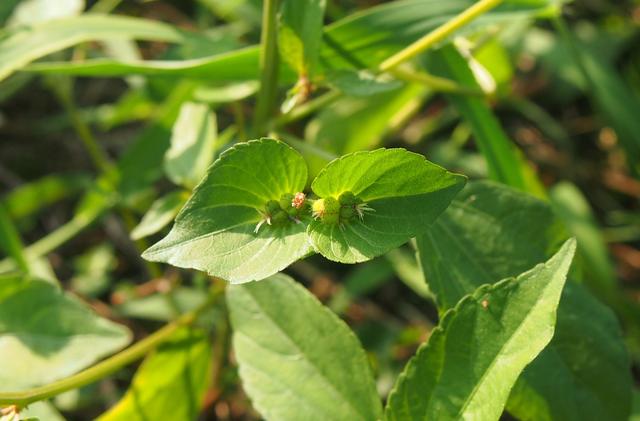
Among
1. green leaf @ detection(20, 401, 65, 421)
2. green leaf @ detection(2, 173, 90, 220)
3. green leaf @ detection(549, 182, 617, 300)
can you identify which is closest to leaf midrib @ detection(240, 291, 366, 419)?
green leaf @ detection(20, 401, 65, 421)

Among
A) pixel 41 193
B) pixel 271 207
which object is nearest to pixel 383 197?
pixel 271 207

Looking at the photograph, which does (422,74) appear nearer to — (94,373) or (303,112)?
(303,112)

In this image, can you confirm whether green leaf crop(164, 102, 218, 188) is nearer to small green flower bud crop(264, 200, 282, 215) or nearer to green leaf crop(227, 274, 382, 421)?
green leaf crop(227, 274, 382, 421)

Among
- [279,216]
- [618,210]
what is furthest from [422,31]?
[618,210]

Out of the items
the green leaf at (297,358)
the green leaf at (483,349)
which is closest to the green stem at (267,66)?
the green leaf at (297,358)

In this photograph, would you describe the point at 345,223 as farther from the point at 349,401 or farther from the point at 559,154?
the point at 559,154

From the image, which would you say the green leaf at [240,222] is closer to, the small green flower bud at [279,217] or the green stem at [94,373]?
the small green flower bud at [279,217]
